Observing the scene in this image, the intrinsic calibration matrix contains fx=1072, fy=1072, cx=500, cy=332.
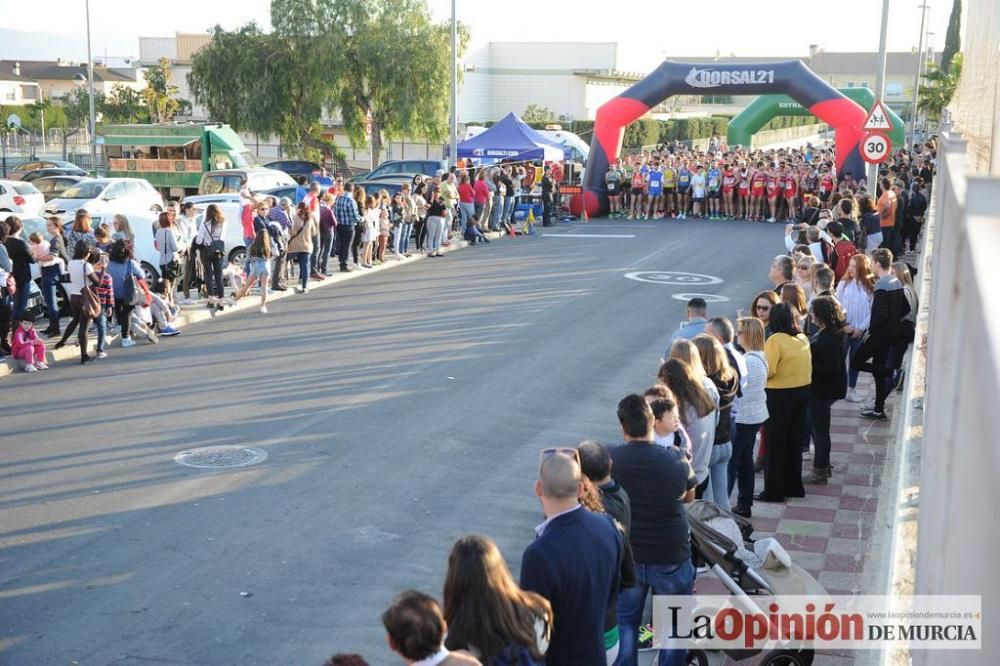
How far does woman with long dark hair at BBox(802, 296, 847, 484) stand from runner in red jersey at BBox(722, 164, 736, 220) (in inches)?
902

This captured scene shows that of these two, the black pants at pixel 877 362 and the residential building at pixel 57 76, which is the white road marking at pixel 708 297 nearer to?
the black pants at pixel 877 362

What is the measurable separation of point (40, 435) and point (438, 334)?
243 inches

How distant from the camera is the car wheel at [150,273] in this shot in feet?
58.2

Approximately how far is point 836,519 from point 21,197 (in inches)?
850

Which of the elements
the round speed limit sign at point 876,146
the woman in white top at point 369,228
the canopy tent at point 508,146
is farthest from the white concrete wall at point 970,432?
the canopy tent at point 508,146

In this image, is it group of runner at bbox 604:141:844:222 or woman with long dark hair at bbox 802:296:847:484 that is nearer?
woman with long dark hair at bbox 802:296:847:484

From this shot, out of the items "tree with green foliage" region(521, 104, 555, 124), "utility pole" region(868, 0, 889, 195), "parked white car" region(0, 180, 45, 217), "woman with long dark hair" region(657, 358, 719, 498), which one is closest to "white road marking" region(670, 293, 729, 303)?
"utility pole" region(868, 0, 889, 195)

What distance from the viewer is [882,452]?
34.7 ft

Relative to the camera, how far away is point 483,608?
409cm

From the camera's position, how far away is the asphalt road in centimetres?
695

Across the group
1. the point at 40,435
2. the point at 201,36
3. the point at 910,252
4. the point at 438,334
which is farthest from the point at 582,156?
the point at 201,36

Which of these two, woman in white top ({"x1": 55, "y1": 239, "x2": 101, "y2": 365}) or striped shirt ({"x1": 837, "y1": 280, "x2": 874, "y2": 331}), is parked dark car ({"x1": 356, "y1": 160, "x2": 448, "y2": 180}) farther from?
striped shirt ({"x1": 837, "y1": 280, "x2": 874, "y2": 331})

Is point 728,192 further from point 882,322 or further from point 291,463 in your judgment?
point 291,463

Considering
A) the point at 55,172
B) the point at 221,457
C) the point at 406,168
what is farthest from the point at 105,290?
the point at 55,172
